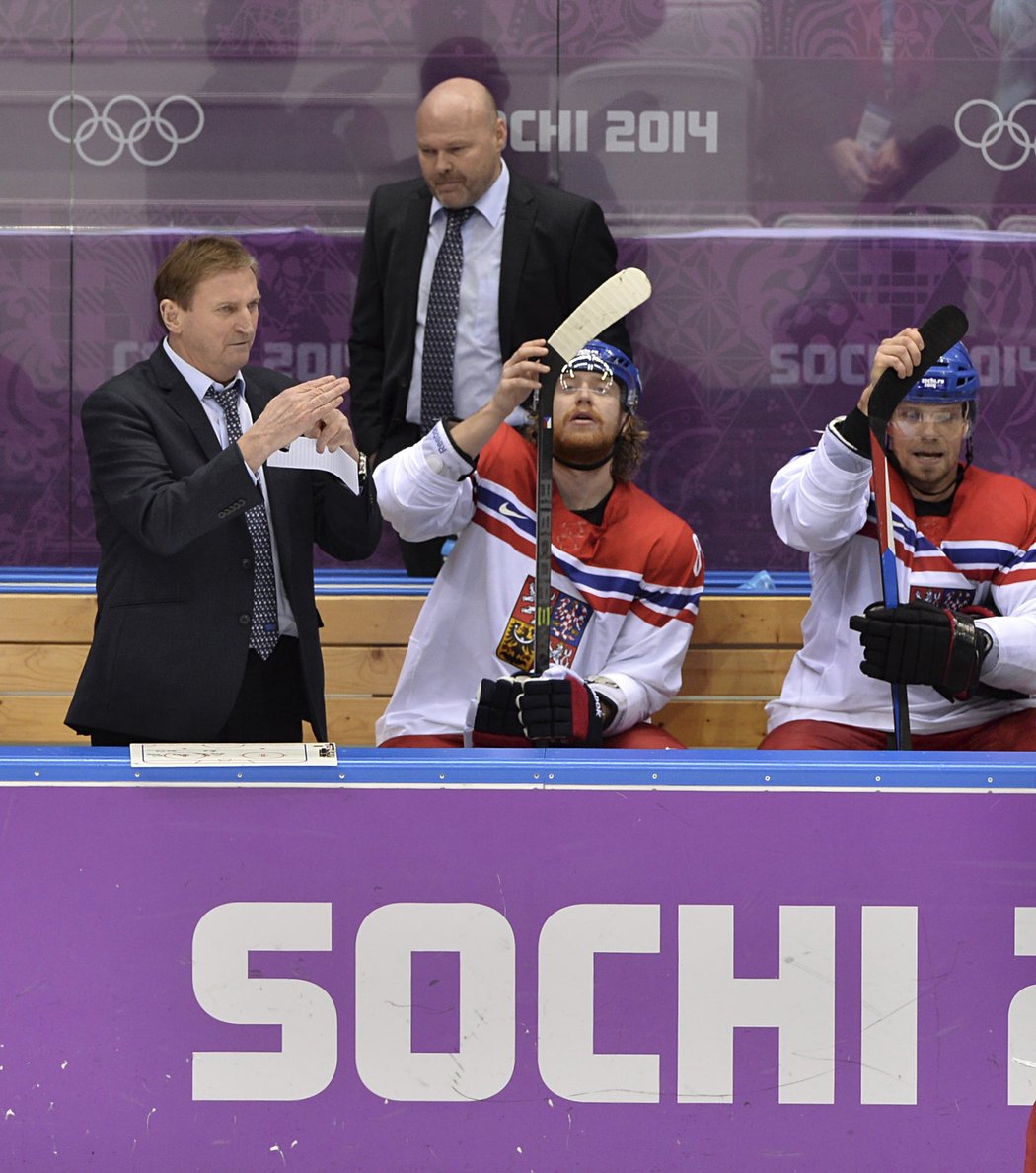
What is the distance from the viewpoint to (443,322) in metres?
4.01

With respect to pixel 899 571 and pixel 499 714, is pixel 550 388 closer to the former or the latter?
pixel 499 714

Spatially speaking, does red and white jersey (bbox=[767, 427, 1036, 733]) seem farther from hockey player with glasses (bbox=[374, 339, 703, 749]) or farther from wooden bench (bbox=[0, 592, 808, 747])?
wooden bench (bbox=[0, 592, 808, 747])

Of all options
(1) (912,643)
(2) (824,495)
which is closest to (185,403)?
(2) (824,495)

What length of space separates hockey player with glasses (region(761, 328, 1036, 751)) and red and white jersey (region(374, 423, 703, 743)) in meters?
0.24

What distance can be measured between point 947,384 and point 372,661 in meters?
1.43

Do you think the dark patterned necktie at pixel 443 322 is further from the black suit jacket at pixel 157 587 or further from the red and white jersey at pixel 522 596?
the black suit jacket at pixel 157 587

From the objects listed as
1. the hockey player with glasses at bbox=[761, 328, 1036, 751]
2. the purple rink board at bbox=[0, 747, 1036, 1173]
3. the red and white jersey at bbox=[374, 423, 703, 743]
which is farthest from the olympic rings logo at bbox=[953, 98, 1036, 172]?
the purple rink board at bbox=[0, 747, 1036, 1173]

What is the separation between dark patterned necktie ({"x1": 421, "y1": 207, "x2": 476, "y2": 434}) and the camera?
4.01m

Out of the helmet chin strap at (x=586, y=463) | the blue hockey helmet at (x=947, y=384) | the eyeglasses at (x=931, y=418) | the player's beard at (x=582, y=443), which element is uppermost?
the blue hockey helmet at (x=947, y=384)

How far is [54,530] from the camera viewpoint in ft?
16.1

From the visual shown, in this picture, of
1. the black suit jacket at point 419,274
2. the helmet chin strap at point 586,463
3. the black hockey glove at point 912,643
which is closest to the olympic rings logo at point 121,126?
the black suit jacket at point 419,274

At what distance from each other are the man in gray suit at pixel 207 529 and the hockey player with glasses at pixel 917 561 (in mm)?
775

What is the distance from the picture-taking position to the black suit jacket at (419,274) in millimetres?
4008

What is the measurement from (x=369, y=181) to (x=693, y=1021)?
3.26 meters
